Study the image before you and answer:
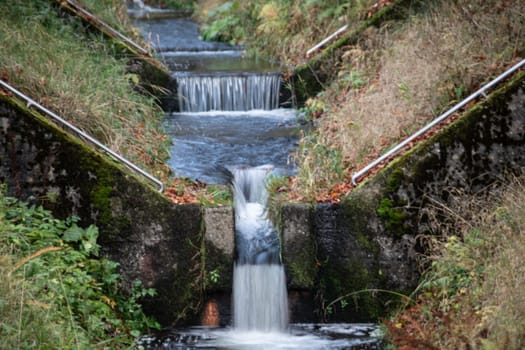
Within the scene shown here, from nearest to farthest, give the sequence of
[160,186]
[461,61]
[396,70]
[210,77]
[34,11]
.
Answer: [160,186] → [461,61] → [396,70] → [34,11] → [210,77]

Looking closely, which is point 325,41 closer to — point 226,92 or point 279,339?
point 226,92

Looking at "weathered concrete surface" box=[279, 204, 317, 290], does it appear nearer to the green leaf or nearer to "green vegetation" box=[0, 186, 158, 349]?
"green vegetation" box=[0, 186, 158, 349]

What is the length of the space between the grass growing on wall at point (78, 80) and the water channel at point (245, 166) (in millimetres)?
510

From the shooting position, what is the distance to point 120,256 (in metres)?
7.13

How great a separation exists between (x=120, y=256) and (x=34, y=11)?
202 inches

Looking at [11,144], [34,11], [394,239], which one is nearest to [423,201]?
[394,239]

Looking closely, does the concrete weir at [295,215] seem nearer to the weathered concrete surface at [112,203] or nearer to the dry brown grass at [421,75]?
the weathered concrete surface at [112,203]

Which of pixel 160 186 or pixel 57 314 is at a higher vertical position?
pixel 160 186

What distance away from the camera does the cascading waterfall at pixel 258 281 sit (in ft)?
23.6

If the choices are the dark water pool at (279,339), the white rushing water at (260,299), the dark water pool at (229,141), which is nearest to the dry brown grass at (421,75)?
the dark water pool at (229,141)

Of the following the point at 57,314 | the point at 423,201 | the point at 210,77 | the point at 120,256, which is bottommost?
the point at 57,314

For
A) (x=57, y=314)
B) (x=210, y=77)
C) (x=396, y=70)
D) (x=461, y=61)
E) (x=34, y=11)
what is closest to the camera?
(x=57, y=314)

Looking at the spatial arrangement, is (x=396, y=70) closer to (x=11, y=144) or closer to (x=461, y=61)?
(x=461, y=61)

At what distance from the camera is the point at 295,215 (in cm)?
721
